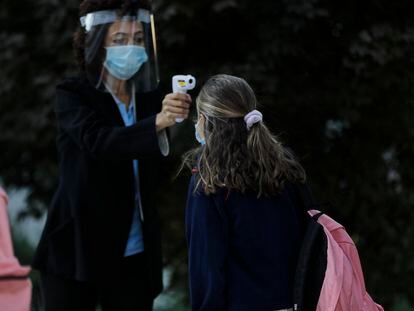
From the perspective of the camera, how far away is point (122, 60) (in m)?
3.85

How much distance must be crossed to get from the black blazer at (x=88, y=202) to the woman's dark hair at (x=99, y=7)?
21cm

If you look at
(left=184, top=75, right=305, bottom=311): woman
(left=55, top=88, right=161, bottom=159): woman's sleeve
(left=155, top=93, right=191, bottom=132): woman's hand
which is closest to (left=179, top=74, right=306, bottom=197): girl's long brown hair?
(left=184, top=75, right=305, bottom=311): woman

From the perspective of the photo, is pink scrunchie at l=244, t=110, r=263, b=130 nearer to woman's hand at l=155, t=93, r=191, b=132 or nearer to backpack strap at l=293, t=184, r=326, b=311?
backpack strap at l=293, t=184, r=326, b=311

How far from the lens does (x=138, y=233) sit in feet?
12.6

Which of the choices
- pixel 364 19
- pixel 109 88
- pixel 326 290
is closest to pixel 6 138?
pixel 109 88

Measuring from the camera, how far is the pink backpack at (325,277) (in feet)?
9.31

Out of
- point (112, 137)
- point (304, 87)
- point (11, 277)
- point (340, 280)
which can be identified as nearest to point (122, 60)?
point (112, 137)

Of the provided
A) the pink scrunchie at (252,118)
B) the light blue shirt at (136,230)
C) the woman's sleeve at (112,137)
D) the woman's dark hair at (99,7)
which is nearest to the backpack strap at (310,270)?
the pink scrunchie at (252,118)

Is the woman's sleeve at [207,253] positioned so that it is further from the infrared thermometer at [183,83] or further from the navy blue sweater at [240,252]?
the infrared thermometer at [183,83]

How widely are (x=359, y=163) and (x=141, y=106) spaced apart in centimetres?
203

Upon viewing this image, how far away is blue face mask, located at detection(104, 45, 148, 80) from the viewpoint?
12.6 feet

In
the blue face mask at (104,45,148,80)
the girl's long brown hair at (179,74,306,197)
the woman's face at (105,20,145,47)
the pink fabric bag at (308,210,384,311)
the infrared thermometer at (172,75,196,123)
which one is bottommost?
the pink fabric bag at (308,210,384,311)

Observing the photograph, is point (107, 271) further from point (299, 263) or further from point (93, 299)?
point (299, 263)

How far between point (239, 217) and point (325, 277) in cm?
33
